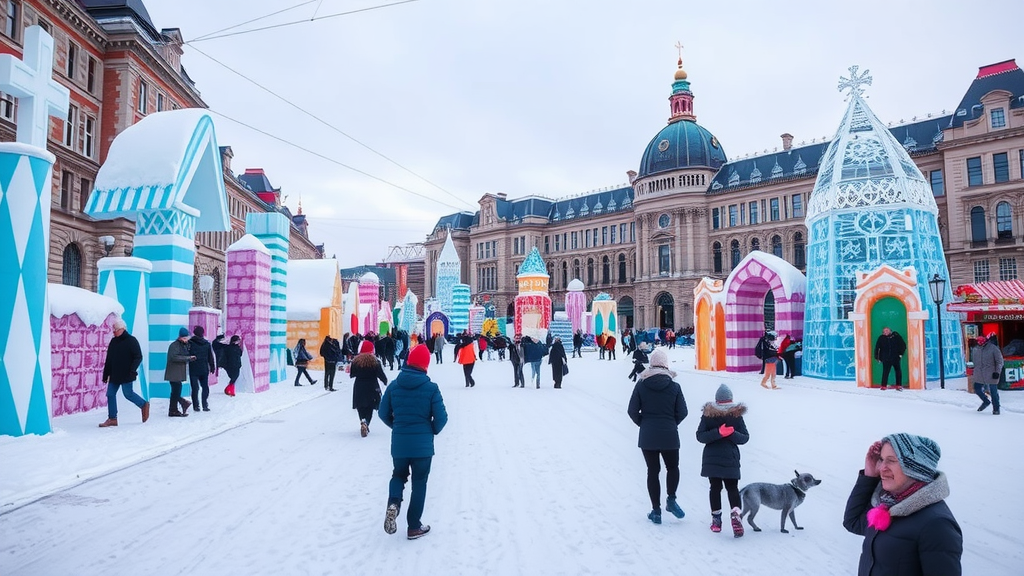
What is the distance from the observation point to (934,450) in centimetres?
215

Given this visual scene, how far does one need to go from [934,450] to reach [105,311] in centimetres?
1215

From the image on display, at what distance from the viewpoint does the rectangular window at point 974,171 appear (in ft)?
128

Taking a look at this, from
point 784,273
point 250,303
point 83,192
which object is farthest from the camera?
point 83,192

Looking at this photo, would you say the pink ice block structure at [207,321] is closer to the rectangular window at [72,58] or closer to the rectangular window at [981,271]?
the rectangular window at [72,58]

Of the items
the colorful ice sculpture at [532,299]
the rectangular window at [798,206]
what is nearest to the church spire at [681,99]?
the rectangular window at [798,206]

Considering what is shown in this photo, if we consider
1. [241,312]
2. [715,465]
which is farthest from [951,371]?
[241,312]

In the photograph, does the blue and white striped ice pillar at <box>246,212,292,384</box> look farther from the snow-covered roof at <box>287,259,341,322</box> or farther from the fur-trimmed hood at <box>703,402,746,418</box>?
the fur-trimmed hood at <box>703,402,746,418</box>

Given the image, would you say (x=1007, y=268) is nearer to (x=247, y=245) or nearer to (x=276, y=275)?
(x=276, y=275)

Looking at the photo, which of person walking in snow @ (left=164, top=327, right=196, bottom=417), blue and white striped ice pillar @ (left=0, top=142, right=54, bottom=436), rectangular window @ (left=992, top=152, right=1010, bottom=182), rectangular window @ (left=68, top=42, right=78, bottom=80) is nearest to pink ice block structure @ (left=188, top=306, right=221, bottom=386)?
person walking in snow @ (left=164, top=327, right=196, bottom=417)

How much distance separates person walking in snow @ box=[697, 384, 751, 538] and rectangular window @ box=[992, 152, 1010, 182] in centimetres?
4447

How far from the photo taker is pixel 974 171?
39344 mm

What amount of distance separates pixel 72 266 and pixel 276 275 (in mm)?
13131

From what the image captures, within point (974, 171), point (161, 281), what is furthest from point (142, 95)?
point (974, 171)

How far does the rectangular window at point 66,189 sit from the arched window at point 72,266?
5.49ft
